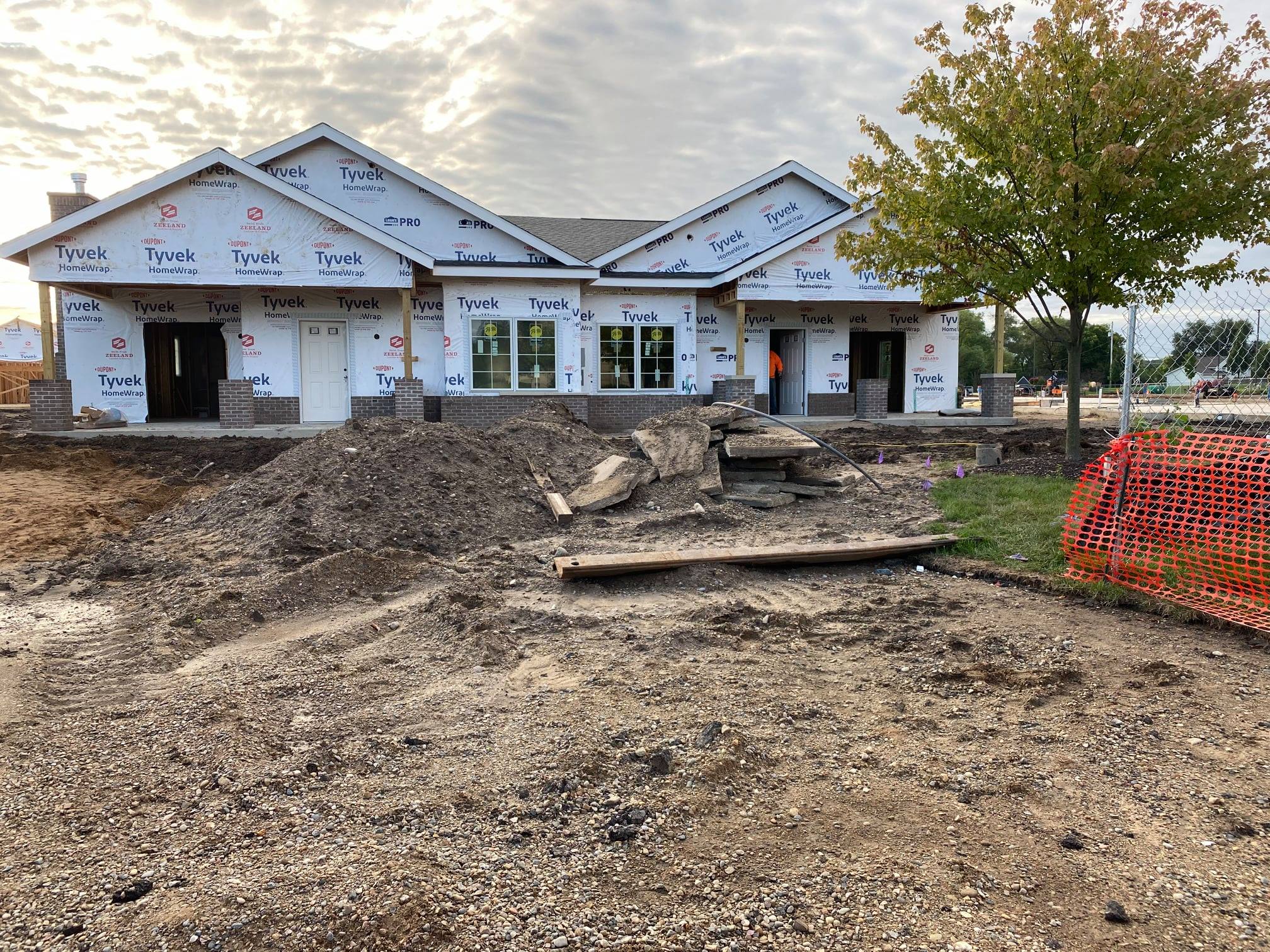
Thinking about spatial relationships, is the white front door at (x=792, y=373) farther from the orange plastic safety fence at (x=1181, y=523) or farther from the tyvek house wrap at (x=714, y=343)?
the orange plastic safety fence at (x=1181, y=523)

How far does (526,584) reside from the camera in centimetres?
648

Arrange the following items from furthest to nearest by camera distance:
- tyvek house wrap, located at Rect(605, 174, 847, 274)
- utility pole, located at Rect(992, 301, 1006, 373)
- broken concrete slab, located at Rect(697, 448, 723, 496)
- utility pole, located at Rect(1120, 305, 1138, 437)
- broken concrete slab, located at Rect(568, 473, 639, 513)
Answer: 1. tyvek house wrap, located at Rect(605, 174, 847, 274)
2. utility pole, located at Rect(992, 301, 1006, 373)
3. broken concrete slab, located at Rect(697, 448, 723, 496)
4. broken concrete slab, located at Rect(568, 473, 639, 513)
5. utility pole, located at Rect(1120, 305, 1138, 437)

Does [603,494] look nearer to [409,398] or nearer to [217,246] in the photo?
[409,398]

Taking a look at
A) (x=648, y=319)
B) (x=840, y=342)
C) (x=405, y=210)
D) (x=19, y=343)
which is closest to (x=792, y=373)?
(x=840, y=342)

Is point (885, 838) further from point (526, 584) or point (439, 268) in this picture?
point (439, 268)

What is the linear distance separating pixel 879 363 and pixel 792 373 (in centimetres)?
309

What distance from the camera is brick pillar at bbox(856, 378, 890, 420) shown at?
21031 mm

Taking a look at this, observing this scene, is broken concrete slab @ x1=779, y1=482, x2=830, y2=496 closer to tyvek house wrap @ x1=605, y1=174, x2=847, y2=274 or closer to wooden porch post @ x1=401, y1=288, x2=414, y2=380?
wooden porch post @ x1=401, y1=288, x2=414, y2=380

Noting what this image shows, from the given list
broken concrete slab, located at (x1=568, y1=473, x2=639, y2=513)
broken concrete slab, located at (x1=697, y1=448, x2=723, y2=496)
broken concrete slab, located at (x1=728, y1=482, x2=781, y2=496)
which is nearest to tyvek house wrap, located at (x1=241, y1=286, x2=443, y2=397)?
broken concrete slab, located at (x1=568, y1=473, x2=639, y2=513)

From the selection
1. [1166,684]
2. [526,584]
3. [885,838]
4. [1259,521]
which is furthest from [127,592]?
[1259,521]

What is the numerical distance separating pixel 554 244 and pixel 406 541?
16.9m

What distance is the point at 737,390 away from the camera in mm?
20156

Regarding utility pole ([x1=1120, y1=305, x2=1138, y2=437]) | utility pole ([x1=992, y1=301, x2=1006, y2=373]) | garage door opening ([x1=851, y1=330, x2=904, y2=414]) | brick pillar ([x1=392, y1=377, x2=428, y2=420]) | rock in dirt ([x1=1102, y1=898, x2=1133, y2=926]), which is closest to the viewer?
rock in dirt ([x1=1102, y1=898, x2=1133, y2=926])

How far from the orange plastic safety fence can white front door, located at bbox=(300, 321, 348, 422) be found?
1706 cm
